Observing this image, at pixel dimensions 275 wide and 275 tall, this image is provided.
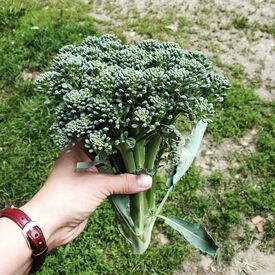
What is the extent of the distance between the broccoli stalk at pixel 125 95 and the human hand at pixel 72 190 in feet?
0.15

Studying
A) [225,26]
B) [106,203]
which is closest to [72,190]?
[106,203]

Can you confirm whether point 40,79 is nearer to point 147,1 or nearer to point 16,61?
point 16,61

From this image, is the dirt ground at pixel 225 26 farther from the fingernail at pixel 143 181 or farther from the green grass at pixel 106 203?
the fingernail at pixel 143 181

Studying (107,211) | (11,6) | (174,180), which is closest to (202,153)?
(107,211)

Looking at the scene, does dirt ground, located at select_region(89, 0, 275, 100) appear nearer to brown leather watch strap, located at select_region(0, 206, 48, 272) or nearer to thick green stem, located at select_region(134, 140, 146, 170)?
thick green stem, located at select_region(134, 140, 146, 170)

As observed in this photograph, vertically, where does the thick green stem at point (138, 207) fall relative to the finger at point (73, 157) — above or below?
below

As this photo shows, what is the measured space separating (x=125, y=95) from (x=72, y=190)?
0.44m

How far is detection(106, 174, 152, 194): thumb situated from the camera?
173 cm

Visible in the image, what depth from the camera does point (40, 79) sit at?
5.23 ft

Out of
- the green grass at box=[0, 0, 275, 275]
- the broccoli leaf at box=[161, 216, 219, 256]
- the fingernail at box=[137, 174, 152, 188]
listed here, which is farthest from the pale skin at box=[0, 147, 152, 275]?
the green grass at box=[0, 0, 275, 275]

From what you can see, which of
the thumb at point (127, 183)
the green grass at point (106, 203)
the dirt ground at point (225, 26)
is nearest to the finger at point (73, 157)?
the thumb at point (127, 183)

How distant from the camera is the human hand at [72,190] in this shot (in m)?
1.74

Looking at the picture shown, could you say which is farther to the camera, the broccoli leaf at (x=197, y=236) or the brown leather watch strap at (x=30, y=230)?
the broccoli leaf at (x=197, y=236)

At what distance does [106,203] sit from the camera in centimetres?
295
